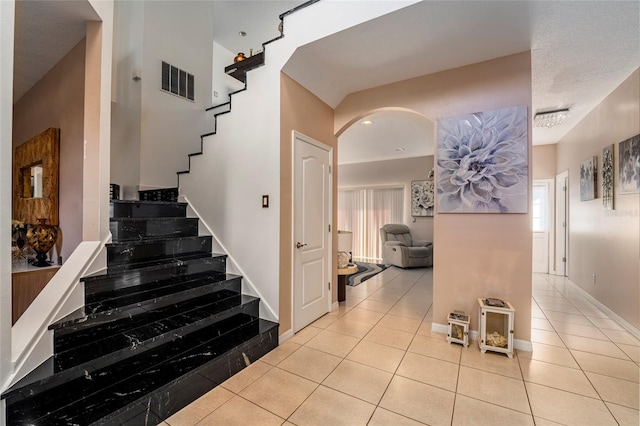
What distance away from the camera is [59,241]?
2.84 m

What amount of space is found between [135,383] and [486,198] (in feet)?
10.4

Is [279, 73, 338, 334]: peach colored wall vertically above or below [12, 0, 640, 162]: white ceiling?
below

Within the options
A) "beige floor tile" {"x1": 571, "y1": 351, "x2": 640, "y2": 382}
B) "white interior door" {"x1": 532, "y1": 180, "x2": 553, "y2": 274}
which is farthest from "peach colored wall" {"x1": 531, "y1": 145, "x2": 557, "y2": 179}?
"beige floor tile" {"x1": 571, "y1": 351, "x2": 640, "y2": 382}

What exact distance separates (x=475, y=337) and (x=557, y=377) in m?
0.67

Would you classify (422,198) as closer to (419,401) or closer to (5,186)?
(419,401)

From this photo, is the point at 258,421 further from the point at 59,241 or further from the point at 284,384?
the point at 59,241

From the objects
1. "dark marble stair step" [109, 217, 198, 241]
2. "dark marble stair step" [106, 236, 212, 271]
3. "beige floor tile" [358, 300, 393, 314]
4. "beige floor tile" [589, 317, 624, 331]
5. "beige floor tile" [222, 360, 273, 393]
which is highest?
"dark marble stair step" [109, 217, 198, 241]

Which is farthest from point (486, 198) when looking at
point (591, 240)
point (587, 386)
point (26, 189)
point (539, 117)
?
point (26, 189)

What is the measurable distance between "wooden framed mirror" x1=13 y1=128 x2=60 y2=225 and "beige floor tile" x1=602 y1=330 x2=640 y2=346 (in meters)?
5.93

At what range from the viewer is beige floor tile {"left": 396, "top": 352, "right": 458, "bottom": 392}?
2018mm

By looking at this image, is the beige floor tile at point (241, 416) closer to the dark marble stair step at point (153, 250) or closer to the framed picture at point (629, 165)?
the dark marble stair step at point (153, 250)

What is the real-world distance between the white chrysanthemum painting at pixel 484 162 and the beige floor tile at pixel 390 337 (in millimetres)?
1376

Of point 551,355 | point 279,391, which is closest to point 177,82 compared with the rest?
point 279,391

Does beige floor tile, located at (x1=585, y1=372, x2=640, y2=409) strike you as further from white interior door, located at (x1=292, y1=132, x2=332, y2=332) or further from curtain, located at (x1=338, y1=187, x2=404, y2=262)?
curtain, located at (x1=338, y1=187, x2=404, y2=262)
